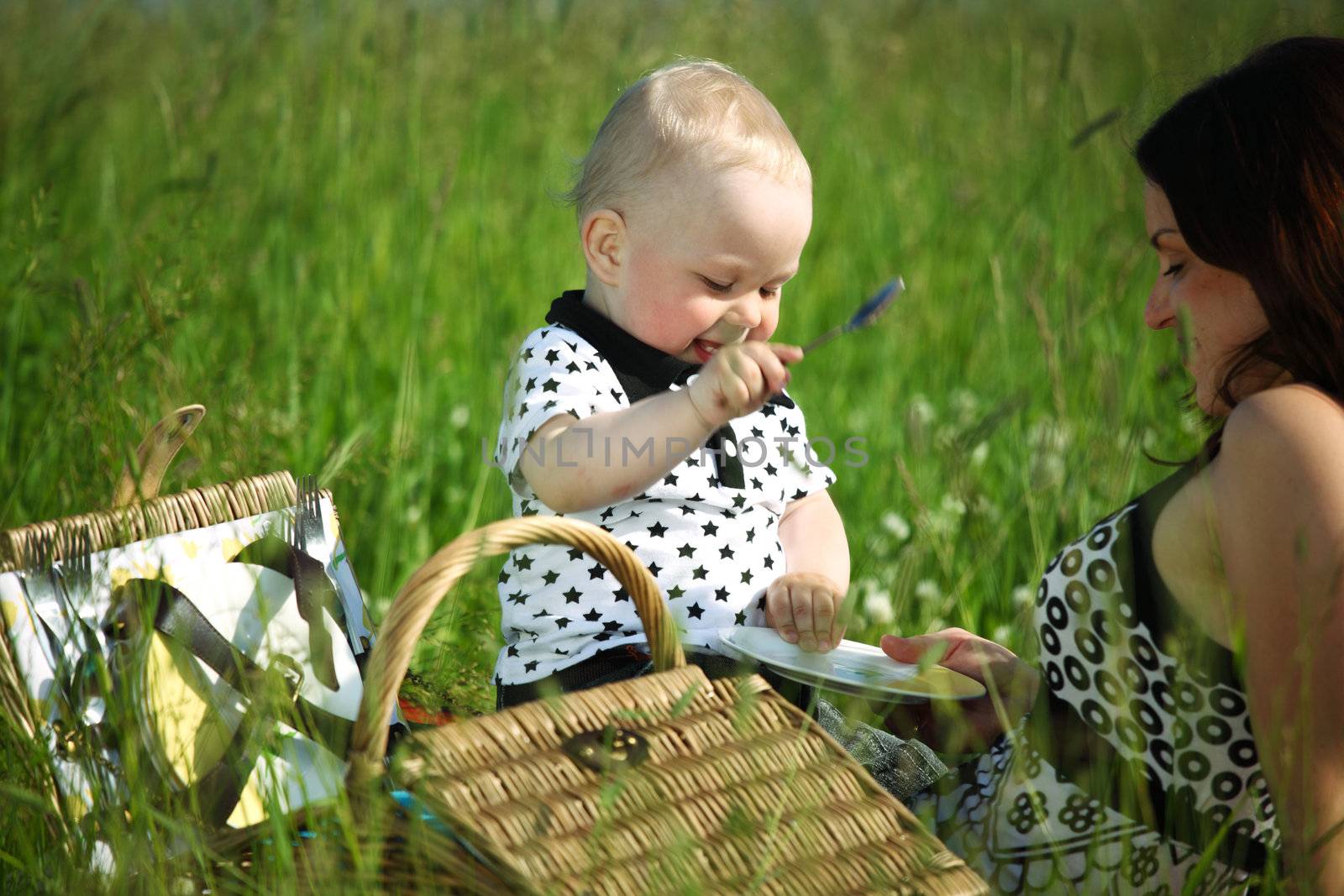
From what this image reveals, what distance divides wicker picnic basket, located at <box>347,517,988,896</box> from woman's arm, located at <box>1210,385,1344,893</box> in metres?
0.37

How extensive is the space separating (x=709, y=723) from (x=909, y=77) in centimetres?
529

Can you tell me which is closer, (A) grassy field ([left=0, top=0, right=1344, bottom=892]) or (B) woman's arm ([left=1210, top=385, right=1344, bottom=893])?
(B) woman's arm ([left=1210, top=385, right=1344, bottom=893])

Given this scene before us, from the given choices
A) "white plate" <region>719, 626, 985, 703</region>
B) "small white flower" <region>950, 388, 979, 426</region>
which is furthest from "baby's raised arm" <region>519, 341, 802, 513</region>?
"small white flower" <region>950, 388, 979, 426</region>

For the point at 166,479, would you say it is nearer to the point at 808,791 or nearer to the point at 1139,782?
the point at 808,791

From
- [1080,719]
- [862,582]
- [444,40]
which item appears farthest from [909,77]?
[1080,719]

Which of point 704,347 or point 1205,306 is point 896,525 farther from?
point 1205,306

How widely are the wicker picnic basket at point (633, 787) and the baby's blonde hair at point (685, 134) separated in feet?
2.36

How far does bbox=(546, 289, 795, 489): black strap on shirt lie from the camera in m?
2.03

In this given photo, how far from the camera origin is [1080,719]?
1.66m

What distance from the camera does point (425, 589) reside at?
141 centimetres

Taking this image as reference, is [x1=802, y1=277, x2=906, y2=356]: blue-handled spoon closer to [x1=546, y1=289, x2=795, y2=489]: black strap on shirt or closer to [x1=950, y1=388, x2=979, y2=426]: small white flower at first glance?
[x1=546, y1=289, x2=795, y2=489]: black strap on shirt

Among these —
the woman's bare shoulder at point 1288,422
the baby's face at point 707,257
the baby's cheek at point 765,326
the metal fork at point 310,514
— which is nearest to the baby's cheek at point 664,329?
the baby's face at point 707,257

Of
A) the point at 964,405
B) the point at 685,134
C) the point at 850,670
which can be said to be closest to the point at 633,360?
the point at 685,134

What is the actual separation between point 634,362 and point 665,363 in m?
0.05
